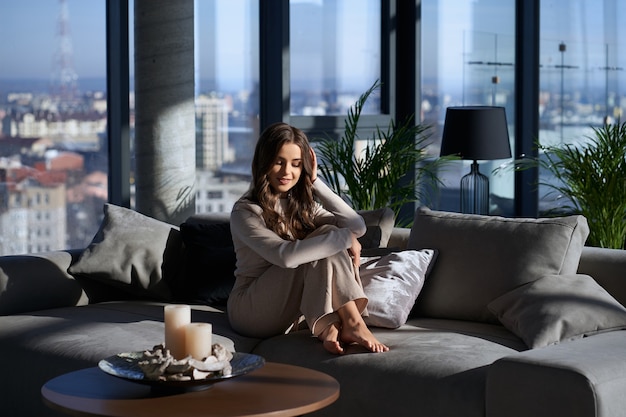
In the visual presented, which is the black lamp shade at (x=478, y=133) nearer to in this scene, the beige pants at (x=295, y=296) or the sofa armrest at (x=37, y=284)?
the beige pants at (x=295, y=296)

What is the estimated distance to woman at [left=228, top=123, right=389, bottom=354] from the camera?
3.61 m

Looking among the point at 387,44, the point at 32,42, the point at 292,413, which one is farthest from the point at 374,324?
the point at 387,44

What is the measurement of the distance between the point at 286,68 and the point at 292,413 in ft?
13.7

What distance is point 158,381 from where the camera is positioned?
104 inches

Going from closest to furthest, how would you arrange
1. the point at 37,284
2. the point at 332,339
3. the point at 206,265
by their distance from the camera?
the point at 332,339
the point at 37,284
the point at 206,265

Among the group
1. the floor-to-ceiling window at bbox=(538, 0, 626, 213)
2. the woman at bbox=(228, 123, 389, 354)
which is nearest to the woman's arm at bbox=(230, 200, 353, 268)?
the woman at bbox=(228, 123, 389, 354)

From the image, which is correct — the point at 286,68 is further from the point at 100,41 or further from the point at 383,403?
the point at 383,403

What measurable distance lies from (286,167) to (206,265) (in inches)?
31.2

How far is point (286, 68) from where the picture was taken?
21.3 feet

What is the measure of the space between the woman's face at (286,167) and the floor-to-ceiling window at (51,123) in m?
2.14

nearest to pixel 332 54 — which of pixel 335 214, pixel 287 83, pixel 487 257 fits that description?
pixel 287 83

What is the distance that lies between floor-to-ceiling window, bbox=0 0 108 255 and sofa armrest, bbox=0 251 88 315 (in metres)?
1.15

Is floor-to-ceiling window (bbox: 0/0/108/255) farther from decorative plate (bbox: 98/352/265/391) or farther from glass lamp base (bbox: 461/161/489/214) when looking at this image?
decorative plate (bbox: 98/352/265/391)

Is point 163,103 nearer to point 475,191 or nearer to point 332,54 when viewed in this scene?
point 332,54
